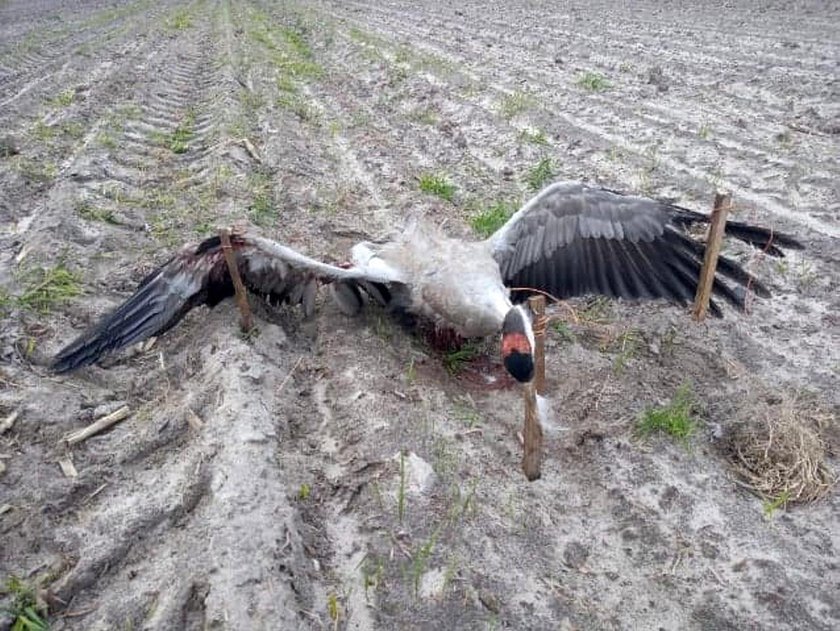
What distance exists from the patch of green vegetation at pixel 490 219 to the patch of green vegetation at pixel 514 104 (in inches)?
117

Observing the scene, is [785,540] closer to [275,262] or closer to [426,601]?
[426,601]

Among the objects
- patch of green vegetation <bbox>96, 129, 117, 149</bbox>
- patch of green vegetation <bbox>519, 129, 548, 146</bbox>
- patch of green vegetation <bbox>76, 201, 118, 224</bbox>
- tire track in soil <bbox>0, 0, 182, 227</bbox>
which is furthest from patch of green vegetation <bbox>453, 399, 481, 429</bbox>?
patch of green vegetation <bbox>96, 129, 117, 149</bbox>

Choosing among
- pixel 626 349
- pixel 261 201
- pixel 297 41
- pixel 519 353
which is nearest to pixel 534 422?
pixel 519 353

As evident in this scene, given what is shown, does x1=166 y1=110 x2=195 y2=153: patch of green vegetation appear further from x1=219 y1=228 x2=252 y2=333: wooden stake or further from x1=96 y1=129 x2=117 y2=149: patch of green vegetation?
x1=219 y1=228 x2=252 y2=333: wooden stake

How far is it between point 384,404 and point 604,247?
188 cm

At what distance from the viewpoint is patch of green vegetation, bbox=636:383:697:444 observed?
356 centimetres

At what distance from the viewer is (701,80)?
9734 mm

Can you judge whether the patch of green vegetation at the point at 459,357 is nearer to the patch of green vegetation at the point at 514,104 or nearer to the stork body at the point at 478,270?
the stork body at the point at 478,270

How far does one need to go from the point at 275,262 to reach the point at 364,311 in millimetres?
749

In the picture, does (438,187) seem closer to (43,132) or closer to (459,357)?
(459,357)

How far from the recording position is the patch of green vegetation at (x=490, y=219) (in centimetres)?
564

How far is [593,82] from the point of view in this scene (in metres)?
9.62

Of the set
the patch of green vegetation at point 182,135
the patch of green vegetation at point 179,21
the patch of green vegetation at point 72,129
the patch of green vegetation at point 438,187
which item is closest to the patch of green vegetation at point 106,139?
the patch of green vegetation at point 72,129

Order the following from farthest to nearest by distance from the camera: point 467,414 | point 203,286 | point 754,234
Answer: point 203,286 < point 754,234 < point 467,414
